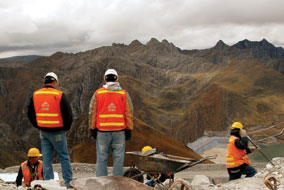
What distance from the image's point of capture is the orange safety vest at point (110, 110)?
5.64 metres

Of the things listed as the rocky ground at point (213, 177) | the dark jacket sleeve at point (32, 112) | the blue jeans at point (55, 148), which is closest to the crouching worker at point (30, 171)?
the blue jeans at point (55, 148)

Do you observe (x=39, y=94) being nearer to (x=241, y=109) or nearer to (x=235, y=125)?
(x=235, y=125)

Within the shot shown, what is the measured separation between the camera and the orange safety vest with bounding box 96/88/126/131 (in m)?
5.64

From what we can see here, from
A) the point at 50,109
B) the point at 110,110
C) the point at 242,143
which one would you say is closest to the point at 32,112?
the point at 50,109

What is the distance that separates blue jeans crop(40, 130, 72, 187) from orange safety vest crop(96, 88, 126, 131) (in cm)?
69

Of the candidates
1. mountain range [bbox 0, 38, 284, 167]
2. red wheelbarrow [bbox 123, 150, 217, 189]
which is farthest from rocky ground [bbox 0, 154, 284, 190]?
mountain range [bbox 0, 38, 284, 167]

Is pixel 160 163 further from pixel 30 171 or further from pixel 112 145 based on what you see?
pixel 30 171

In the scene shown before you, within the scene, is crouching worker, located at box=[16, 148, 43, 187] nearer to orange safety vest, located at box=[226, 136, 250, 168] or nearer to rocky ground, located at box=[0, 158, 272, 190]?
rocky ground, located at box=[0, 158, 272, 190]

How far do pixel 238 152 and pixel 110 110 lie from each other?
10.8 feet

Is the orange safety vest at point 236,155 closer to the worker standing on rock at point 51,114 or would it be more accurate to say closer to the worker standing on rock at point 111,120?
the worker standing on rock at point 111,120

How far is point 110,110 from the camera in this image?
567cm

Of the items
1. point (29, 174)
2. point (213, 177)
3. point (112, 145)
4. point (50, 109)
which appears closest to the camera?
point (50, 109)

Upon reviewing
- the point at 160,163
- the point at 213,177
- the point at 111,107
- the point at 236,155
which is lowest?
the point at 213,177

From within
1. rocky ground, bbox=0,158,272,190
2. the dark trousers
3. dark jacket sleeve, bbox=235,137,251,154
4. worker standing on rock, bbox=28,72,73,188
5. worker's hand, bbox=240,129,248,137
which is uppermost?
worker standing on rock, bbox=28,72,73,188
